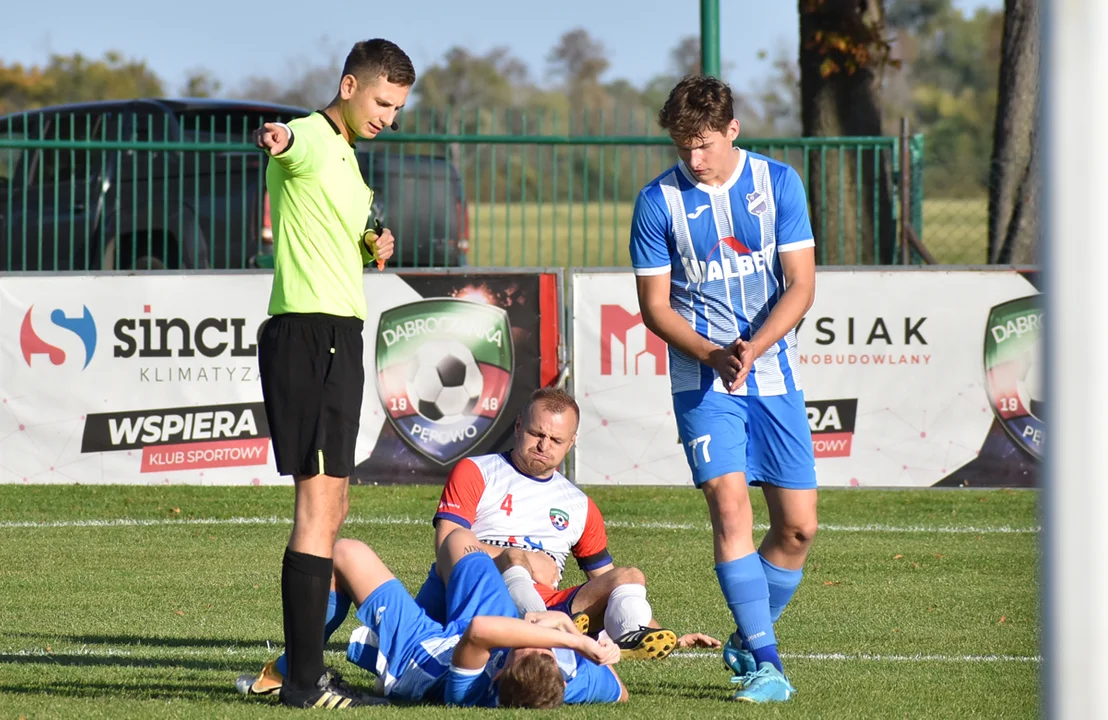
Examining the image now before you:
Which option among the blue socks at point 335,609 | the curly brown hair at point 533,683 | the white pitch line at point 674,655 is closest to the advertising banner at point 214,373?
the white pitch line at point 674,655

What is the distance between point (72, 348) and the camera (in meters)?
10.2

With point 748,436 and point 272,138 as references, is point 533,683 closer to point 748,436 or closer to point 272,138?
point 748,436

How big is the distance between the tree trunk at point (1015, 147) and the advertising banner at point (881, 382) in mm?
3780

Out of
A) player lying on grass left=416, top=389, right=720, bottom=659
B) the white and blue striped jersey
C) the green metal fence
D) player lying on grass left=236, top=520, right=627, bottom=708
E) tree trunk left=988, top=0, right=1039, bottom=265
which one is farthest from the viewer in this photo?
tree trunk left=988, top=0, right=1039, bottom=265

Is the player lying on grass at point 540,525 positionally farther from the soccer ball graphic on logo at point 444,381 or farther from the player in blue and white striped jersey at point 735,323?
the soccer ball graphic on logo at point 444,381

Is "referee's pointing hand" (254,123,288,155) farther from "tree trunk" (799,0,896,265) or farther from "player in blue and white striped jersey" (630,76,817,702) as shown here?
"tree trunk" (799,0,896,265)

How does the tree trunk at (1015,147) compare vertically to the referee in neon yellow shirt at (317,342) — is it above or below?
above

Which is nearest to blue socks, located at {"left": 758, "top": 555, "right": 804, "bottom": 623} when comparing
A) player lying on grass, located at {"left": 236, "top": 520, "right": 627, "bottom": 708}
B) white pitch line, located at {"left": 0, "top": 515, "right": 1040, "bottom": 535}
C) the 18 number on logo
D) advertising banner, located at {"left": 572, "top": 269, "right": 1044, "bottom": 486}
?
the 18 number on logo

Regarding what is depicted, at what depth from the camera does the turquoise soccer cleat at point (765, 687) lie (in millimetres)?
4789

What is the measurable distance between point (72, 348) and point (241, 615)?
4.41m

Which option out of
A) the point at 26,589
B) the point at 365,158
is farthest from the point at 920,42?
the point at 26,589

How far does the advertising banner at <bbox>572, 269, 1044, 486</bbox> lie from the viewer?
10320mm

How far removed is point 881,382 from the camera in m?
10.3

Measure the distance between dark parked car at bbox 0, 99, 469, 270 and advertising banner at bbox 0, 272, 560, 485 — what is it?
45.4 inches
